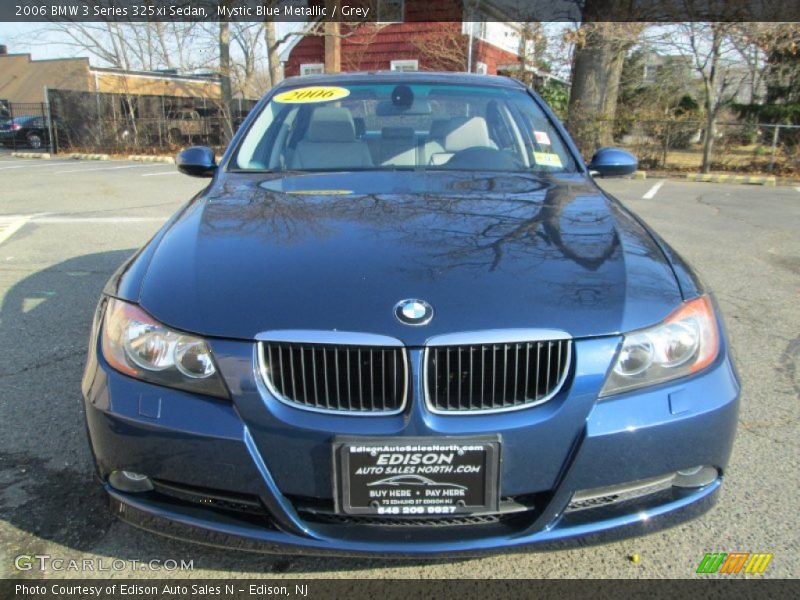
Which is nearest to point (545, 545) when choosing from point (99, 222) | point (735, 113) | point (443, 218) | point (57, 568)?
point (443, 218)

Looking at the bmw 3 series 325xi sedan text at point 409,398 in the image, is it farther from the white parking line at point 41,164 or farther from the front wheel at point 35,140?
the front wheel at point 35,140

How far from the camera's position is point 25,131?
25594 millimetres

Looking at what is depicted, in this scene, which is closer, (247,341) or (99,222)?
(247,341)

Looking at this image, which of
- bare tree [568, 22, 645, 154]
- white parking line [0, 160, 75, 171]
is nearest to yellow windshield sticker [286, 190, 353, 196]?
bare tree [568, 22, 645, 154]

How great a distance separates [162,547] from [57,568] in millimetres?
315

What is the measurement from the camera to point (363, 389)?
1.74 meters

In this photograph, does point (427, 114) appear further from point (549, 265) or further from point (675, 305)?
point (675, 305)

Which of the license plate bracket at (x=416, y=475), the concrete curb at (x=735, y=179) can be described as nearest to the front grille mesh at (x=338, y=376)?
the license plate bracket at (x=416, y=475)

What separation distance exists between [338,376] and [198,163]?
2.15 m

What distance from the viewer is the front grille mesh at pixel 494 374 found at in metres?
1.74

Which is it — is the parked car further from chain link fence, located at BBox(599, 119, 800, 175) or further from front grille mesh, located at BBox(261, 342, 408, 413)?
front grille mesh, located at BBox(261, 342, 408, 413)

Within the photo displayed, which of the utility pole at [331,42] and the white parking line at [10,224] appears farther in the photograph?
the utility pole at [331,42]

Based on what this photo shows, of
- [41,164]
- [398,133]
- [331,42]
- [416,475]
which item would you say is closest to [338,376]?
[416,475]

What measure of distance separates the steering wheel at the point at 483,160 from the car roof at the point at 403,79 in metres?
0.61
